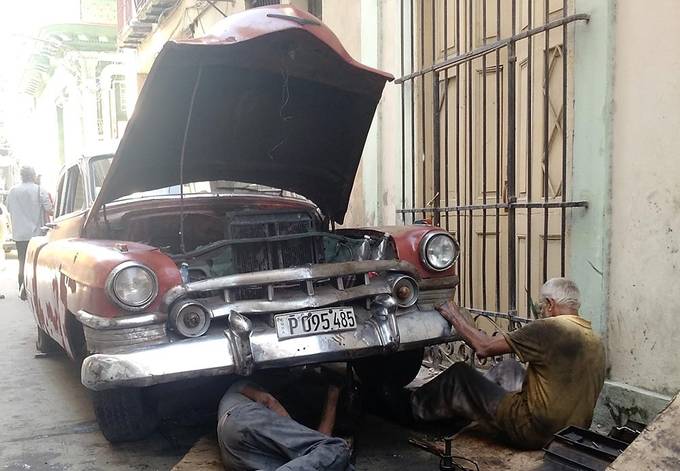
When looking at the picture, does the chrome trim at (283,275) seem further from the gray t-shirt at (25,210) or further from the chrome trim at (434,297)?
the gray t-shirt at (25,210)

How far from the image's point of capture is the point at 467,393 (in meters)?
3.35

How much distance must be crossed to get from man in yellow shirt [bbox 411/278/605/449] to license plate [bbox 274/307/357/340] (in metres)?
0.63

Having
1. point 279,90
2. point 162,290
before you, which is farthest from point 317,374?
point 279,90

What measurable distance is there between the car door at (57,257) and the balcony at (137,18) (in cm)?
822

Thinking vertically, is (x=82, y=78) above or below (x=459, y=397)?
above

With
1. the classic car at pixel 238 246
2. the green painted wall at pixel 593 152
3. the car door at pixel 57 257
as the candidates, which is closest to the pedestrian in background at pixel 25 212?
the car door at pixel 57 257

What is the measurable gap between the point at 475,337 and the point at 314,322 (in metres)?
0.80

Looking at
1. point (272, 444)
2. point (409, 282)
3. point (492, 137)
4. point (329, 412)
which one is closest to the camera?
point (272, 444)

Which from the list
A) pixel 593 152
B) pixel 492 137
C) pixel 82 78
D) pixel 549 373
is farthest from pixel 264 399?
pixel 82 78

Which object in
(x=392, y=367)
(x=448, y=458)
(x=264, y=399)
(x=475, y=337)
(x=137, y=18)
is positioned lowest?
(x=448, y=458)

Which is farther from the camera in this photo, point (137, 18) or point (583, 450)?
point (137, 18)

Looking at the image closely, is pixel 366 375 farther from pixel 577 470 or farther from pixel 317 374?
pixel 577 470

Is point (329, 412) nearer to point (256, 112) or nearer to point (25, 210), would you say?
point (256, 112)

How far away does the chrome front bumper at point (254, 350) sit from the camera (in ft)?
9.29
